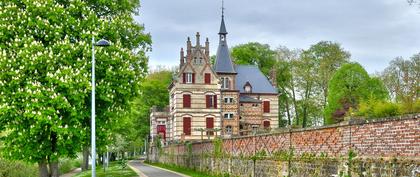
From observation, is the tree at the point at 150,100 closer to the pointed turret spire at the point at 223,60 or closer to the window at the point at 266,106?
the pointed turret spire at the point at 223,60

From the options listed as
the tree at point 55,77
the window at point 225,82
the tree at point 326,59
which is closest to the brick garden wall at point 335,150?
the tree at point 55,77

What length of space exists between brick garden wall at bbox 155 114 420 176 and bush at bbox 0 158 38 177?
1252 cm

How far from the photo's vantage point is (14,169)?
32156 mm

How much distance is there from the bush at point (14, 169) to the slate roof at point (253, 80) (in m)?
30.6

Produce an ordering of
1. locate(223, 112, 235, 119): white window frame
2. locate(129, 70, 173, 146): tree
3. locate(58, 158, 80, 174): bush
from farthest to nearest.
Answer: locate(129, 70, 173, 146): tree
locate(223, 112, 235, 119): white window frame
locate(58, 158, 80, 174): bush

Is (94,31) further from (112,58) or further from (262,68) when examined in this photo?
(262,68)

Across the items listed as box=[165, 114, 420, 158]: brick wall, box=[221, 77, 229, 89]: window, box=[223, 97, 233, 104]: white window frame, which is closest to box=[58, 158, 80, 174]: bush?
box=[223, 97, 233, 104]: white window frame

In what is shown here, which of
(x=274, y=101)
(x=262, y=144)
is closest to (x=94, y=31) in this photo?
(x=262, y=144)

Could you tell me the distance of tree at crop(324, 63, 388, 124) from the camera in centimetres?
5286

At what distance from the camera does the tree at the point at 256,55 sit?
72562 millimetres

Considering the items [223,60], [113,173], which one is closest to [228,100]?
[223,60]

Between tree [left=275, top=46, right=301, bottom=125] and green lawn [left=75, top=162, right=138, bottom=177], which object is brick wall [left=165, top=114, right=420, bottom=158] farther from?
tree [left=275, top=46, right=301, bottom=125]

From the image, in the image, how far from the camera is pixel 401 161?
13.0 metres

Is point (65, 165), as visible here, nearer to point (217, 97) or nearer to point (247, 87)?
point (217, 97)
